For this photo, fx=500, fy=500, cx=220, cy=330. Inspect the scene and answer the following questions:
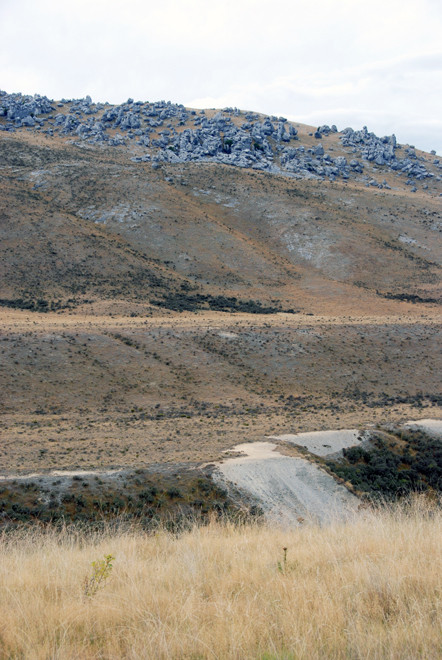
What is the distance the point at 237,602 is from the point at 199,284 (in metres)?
58.5

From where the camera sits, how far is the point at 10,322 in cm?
4100

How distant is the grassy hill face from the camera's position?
29156 millimetres

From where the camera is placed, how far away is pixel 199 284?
62625mm

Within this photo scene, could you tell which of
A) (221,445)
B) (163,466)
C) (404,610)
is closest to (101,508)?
(163,466)

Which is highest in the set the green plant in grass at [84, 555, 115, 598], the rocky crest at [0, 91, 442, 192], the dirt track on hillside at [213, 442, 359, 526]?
the rocky crest at [0, 91, 442, 192]

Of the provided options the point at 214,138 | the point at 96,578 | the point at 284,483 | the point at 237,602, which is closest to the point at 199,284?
the point at 284,483

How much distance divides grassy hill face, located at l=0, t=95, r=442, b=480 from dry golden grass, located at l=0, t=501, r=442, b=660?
41.7 ft

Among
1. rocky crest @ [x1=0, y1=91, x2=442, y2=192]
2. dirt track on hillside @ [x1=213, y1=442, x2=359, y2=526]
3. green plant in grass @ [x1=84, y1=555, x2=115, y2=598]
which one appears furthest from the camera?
rocky crest @ [x1=0, y1=91, x2=442, y2=192]

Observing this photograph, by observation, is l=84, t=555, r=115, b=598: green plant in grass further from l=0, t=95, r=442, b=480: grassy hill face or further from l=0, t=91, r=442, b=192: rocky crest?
l=0, t=91, r=442, b=192: rocky crest

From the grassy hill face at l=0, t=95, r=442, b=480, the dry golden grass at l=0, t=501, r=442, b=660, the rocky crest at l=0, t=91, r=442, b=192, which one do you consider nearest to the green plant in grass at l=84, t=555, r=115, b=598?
the dry golden grass at l=0, t=501, r=442, b=660

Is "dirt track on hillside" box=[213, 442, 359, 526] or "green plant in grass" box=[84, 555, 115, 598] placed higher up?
"green plant in grass" box=[84, 555, 115, 598]

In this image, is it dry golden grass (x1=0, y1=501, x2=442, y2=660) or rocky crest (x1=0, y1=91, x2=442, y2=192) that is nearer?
dry golden grass (x1=0, y1=501, x2=442, y2=660)

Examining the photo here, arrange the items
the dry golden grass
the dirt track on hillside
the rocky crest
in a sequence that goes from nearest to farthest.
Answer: the dry golden grass
the dirt track on hillside
the rocky crest

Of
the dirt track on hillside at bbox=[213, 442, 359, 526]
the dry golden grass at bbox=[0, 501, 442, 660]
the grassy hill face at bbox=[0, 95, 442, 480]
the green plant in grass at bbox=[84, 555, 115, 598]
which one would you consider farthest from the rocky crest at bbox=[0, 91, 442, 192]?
the green plant in grass at bbox=[84, 555, 115, 598]
